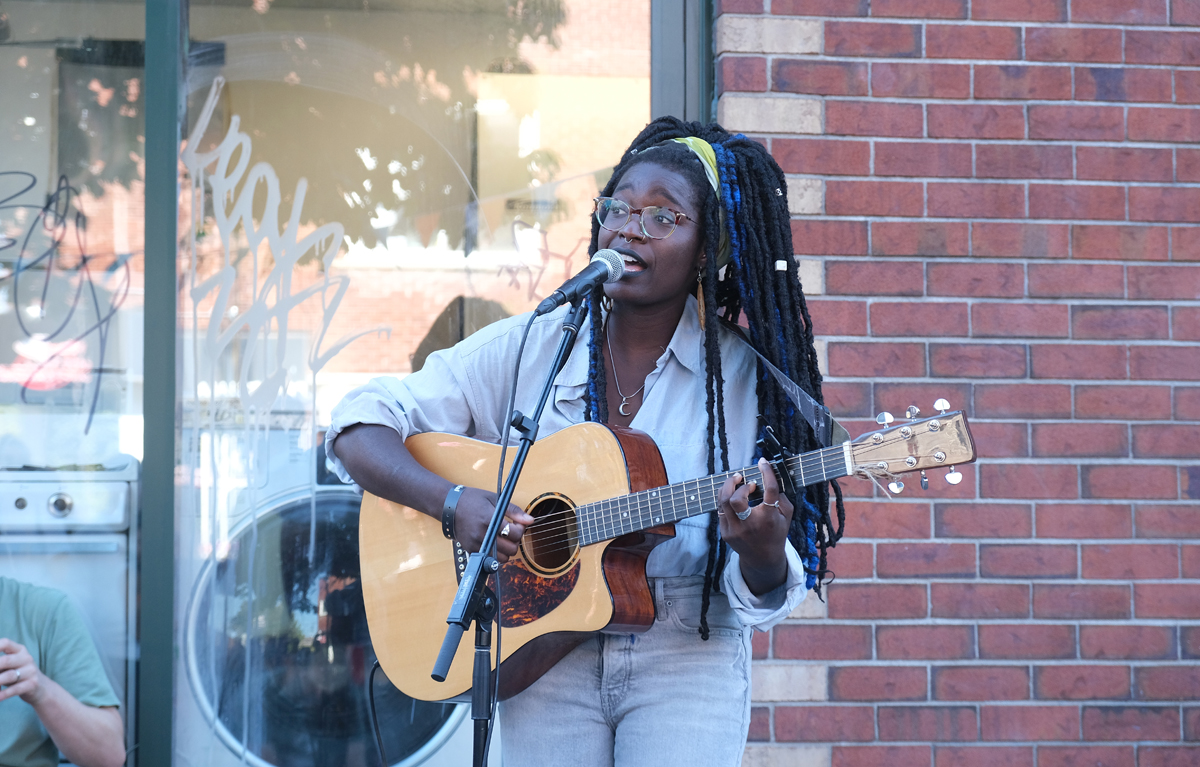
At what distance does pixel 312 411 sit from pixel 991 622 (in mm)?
2090

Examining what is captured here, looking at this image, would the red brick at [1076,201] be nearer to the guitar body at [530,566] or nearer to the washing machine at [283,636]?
the guitar body at [530,566]

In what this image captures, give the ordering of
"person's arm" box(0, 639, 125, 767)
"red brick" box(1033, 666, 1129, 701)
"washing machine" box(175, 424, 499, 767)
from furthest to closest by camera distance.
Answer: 1. "washing machine" box(175, 424, 499, 767)
2. "red brick" box(1033, 666, 1129, 701)
3. "person's arm" box(0, 639, 125, 767)

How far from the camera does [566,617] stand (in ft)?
6.10

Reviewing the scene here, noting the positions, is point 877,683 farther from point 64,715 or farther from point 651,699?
point 64,715

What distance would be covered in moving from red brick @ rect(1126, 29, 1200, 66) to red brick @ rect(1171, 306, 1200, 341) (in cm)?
72

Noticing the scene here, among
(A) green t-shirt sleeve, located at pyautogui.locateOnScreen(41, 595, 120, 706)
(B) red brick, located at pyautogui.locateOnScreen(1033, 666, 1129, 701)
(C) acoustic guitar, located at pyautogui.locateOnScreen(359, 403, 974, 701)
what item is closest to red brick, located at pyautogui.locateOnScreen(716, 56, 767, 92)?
(C) acoustic guitar, located at pyautogui.locateOnScreen(359, 403, 974, 701)

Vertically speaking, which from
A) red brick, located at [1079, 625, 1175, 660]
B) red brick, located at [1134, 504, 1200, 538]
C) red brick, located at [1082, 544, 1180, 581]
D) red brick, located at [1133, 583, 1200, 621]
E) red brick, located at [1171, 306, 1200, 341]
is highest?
red brick, located at [1171, 306, 1200, 341]

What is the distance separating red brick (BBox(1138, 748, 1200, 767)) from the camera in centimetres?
287

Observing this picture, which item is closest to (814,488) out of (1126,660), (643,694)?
(643,694)

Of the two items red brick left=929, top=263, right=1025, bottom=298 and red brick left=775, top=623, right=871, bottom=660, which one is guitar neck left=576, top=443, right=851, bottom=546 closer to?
red brick left=775, top=623, right=871, bottom=660

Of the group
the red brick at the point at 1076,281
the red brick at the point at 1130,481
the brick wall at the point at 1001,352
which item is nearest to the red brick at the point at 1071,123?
the brick wall at the point at 1001,352

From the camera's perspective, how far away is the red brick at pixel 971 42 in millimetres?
2939

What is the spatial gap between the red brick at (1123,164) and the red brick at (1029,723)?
4.97 ft

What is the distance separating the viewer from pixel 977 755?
283 cm
